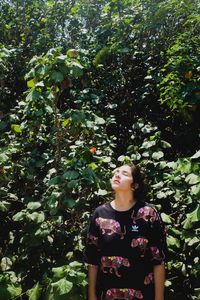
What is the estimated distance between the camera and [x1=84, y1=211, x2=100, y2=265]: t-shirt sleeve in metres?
2.52

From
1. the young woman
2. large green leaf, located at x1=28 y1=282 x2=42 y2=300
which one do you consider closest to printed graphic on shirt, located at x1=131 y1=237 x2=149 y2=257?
the young woman

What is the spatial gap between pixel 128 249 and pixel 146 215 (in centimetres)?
25

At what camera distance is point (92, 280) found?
256cm

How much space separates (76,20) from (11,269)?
16.7ft

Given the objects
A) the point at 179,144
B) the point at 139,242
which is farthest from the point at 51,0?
the point at 139,242

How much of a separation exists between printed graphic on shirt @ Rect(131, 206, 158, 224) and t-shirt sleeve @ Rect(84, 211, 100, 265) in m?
0.28

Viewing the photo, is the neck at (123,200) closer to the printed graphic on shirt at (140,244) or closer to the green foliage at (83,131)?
the printed graphic on shirt at (140,244)

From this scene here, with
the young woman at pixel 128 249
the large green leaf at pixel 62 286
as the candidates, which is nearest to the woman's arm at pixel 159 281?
the young woman at pixel 128 249

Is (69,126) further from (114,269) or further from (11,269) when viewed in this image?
(114,269)

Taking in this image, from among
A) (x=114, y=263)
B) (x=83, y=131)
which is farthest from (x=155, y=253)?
(x=83, y=131)

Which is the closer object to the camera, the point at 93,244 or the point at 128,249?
the point at 128,249

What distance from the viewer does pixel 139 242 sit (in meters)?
2.36

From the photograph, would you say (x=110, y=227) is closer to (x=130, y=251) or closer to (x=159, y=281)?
(x=130, y=251)

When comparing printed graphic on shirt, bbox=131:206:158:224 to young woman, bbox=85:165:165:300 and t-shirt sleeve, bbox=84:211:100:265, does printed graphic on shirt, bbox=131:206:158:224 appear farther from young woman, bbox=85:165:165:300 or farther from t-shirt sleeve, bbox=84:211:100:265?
t-shirt sleeve, bbox=84:211:100:265
